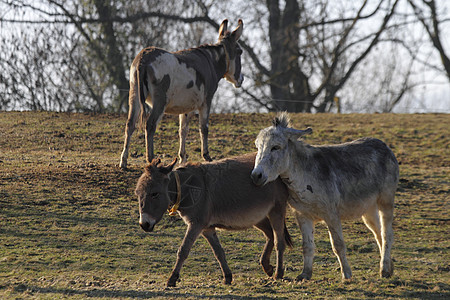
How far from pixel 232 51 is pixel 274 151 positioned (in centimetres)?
536

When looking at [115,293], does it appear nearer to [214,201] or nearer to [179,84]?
[214,201]

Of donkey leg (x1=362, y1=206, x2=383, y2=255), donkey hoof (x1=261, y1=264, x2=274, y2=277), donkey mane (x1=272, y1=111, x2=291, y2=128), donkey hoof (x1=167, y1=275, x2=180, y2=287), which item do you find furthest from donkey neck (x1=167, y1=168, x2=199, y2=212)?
donkey leg (x1=362, y1=206, x2=383, y2=255)

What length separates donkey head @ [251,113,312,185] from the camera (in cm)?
685

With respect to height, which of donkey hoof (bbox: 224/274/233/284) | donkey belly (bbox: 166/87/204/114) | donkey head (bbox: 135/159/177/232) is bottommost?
donkey hoof (bbox: 224/274/233/284)

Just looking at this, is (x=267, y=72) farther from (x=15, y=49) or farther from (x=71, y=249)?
(x=71, y=249)

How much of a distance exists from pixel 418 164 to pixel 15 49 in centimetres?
1308

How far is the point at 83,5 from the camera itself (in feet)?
78.6

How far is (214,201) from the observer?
23.9 feet

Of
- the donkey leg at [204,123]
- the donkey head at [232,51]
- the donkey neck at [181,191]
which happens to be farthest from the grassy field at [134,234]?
the donkey head at [232,51]

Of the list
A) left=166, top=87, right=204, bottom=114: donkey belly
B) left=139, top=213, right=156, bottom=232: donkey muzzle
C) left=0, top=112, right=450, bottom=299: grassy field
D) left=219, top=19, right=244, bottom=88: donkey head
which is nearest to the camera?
left=139, top=213, right=156, bottom=232: donkey muzzle

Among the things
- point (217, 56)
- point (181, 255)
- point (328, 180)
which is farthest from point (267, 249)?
point (217, 56)

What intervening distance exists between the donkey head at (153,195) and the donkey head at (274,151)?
3.29 ft

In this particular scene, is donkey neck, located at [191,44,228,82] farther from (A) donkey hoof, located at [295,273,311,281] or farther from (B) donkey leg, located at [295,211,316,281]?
(A) donkey hoof, located at [295,273,311,281]

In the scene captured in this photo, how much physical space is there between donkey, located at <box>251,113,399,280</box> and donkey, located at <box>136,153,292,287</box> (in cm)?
30
